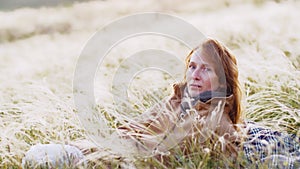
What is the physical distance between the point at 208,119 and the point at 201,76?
254mm

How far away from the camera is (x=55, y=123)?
3.76 metres

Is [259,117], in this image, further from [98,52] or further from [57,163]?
[98,52]

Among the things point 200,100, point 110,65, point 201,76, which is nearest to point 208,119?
point 200,100

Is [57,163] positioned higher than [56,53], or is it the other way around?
[56,53]

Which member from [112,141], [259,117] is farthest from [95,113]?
[259,117]

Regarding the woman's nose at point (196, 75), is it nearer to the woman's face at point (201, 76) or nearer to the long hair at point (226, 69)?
the woman's face at point (201, 76)

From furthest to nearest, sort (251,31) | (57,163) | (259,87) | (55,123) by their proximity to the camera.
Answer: (251,31)
(259,87)
(55,123)
(57,163)

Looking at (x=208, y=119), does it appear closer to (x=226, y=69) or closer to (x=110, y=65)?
(x=226, y=69)

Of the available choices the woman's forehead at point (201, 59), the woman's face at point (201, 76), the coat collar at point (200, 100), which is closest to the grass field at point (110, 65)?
the coat collar at point (200, 100)

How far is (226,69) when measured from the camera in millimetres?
3242

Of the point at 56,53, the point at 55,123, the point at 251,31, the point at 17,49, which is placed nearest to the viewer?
the point at 55,123

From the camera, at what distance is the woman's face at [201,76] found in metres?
3.18

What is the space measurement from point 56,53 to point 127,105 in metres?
3.22

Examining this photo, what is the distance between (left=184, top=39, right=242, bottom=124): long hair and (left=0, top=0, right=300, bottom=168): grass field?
24cm
